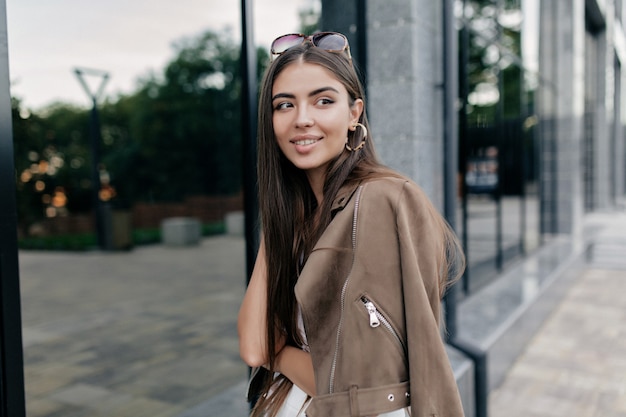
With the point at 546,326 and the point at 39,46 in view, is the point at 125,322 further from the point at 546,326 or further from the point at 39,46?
the point at 39,46

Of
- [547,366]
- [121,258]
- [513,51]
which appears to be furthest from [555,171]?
[121,258]

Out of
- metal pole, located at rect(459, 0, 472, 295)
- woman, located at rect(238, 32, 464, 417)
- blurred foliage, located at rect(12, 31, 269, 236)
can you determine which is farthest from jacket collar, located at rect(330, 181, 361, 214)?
blurred foliage, located at rect(12, 31, 269, 236)

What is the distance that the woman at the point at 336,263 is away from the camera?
54.9 inches

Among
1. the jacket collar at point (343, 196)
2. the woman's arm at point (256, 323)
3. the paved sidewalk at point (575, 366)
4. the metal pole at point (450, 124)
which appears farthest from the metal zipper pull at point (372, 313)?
the paved sidewalk at point (575, 366)

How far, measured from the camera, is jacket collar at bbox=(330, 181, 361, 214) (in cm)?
148

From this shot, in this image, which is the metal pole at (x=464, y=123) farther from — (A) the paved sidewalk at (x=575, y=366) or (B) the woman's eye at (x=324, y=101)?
(B) the woman's eye at (x=324, y=101)

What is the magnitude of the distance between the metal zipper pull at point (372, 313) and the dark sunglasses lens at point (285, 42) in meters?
0.76

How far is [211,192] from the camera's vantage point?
2803cm

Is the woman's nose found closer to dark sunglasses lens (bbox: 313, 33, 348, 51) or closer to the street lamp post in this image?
dark sunglasses lens (bbox: 313, 33, 348, 51)

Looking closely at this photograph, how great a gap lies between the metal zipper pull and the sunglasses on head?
0.71 metres

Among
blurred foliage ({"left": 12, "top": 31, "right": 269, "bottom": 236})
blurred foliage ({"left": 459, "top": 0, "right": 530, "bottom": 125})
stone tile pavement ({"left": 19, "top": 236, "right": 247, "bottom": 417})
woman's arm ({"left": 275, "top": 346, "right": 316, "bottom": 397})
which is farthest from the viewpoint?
blurred foliage ({"left": 12, "top": 31, "right": 269, "bottom": 236})

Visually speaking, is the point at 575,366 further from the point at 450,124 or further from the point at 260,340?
the point at 260,340

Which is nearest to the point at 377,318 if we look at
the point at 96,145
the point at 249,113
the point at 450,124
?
the point at 249,113

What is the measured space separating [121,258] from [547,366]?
11082 mm
